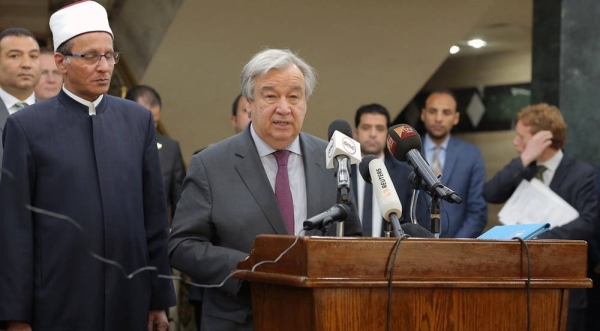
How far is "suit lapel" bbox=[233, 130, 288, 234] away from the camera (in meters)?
3.66

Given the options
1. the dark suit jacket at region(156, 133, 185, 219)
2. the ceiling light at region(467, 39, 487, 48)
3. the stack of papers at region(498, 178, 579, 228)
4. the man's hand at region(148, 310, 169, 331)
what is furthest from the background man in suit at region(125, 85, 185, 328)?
the ceiling light at region(467, 39, 487, 48)

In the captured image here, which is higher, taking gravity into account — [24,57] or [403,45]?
[403,45]

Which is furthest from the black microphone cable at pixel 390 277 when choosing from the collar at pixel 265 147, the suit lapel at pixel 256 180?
the collar at pixel 265 147

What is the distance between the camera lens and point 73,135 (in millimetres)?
3752

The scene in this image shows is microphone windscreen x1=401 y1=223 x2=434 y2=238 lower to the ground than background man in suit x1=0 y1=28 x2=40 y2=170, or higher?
lower

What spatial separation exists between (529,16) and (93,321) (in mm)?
7506

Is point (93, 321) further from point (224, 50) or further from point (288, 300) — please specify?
point (224, 50)

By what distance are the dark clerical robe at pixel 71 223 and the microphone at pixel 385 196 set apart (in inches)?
40.0

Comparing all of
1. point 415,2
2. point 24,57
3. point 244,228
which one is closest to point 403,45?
point 415,2

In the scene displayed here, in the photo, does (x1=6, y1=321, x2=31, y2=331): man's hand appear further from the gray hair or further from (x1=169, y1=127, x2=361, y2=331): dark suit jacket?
the gray hair

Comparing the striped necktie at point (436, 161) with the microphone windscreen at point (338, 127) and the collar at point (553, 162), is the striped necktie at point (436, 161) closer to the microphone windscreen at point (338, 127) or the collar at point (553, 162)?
the collar at point (553, 162)

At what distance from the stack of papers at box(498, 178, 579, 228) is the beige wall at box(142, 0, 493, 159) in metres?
2.92

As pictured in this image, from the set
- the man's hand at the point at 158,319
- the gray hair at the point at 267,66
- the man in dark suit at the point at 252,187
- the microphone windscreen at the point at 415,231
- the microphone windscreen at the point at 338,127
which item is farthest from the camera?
the man's hand at the point at 158,319

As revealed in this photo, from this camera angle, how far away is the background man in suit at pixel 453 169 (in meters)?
6.25
